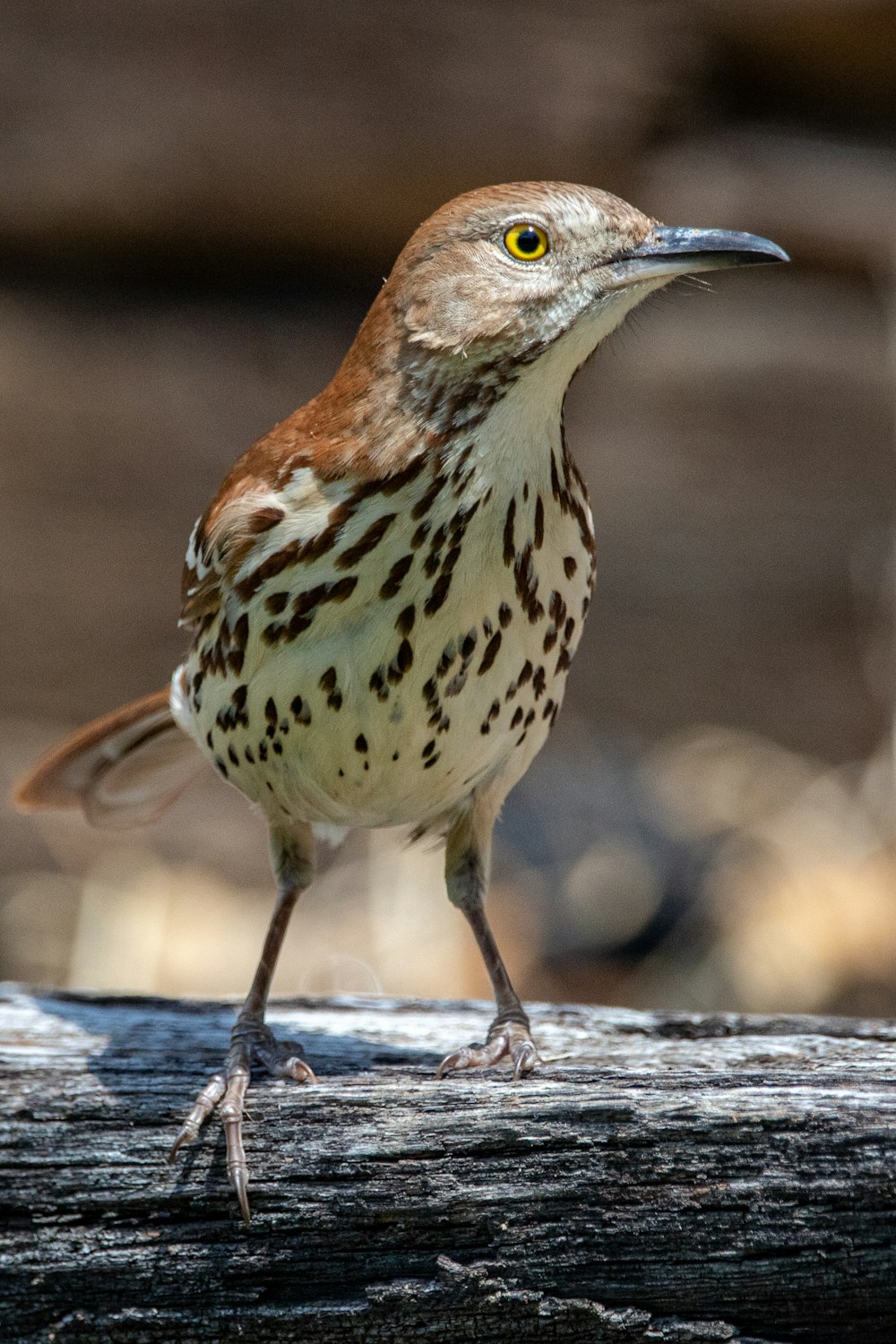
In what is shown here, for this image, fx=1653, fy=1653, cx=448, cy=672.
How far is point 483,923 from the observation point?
346cm

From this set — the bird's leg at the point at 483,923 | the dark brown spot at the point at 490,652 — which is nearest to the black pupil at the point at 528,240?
the dark brown spot at the point at 490,652

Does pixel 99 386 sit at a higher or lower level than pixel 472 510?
higher

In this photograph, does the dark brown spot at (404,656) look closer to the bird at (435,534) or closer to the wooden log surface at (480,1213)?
the bird at (435,534)

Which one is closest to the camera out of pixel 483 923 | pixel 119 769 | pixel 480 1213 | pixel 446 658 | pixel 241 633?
pixel 480 1213

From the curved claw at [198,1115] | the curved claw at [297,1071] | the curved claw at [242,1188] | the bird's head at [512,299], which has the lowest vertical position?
the curved claw at [242,1188]

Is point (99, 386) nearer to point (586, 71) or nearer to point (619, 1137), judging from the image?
point (586, 71)

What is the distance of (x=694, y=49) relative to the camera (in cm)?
643

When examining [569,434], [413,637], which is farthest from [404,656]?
[569,434]

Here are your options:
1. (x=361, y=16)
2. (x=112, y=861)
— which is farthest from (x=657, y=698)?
(x=361, y=16)

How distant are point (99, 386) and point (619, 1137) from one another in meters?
4.78

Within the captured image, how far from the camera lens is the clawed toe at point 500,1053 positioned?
278cm

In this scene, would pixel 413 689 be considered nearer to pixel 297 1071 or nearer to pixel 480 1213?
pixel 297 1071

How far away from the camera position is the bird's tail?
12.8 feet

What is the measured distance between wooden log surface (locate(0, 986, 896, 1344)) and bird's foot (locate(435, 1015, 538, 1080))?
139 millimetres
